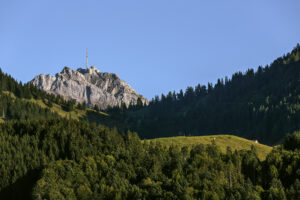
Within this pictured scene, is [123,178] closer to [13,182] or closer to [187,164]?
[187,164]

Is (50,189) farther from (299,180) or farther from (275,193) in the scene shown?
(299,180)

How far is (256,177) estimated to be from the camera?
18300 cm

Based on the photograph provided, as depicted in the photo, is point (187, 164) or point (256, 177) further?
point (187, 164)

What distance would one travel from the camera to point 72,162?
191 metres

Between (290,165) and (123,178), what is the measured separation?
Result: 7618cm

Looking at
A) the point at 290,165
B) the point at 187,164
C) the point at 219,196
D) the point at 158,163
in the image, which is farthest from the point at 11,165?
the point at 290,165

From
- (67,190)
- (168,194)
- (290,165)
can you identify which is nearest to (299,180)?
(290,165)

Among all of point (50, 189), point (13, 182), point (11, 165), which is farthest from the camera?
point (11, 165)

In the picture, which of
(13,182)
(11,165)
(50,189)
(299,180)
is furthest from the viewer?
(11,165)

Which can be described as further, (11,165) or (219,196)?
(11,165)

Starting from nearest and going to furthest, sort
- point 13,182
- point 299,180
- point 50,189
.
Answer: point 50,189, point 299,180, point 13,182

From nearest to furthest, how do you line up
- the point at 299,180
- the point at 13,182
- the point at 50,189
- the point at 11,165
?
1. the point at 50,189
2. the point at 299,180
3. the point at 13,182
4. the point at 11,165

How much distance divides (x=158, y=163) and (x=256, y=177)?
46964 mm

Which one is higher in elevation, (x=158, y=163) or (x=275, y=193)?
(x=158, y=163)
